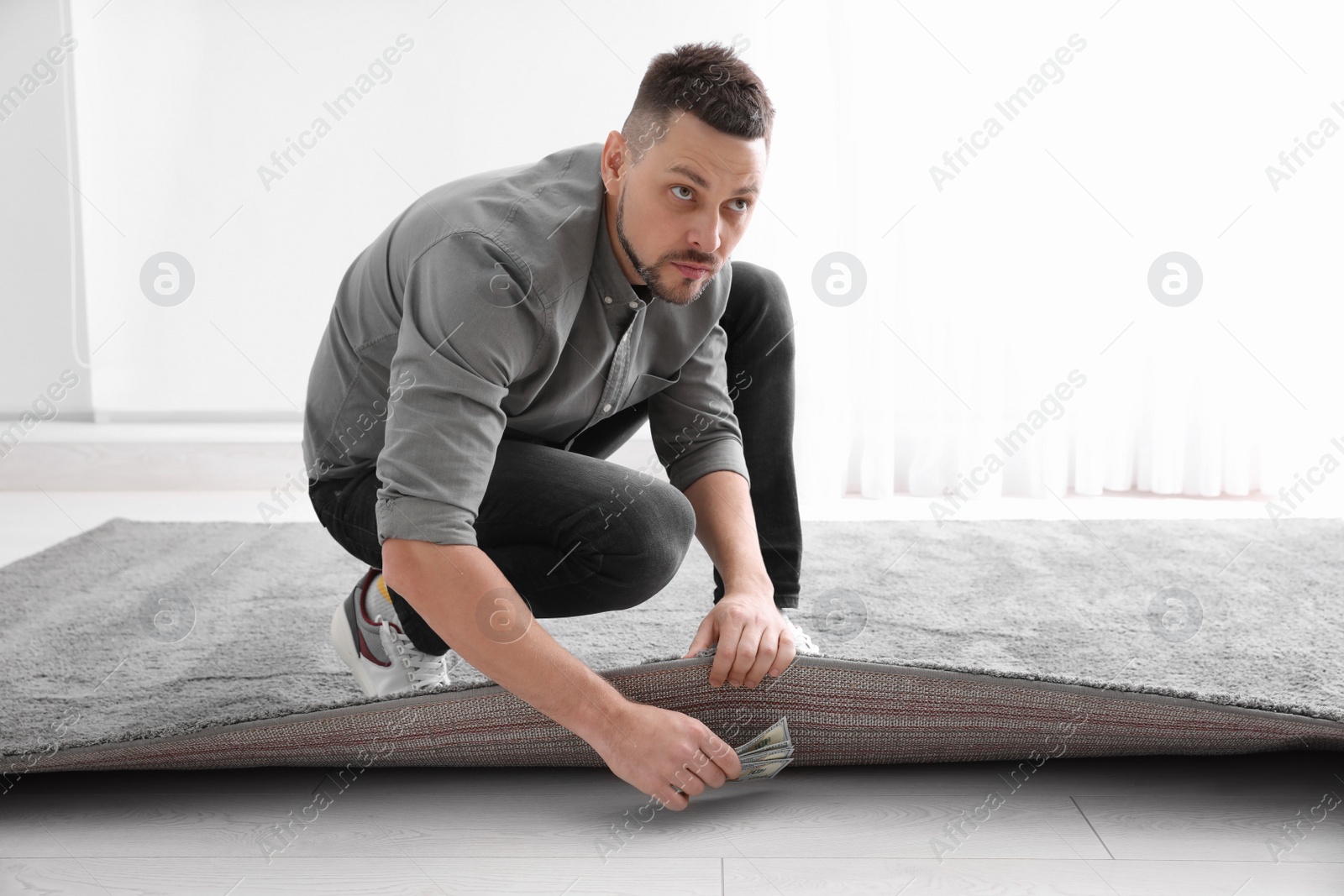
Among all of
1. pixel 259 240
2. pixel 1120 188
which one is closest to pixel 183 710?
pixel 259 240

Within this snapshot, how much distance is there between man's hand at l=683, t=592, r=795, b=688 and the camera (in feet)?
3.24

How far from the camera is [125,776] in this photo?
1092mm

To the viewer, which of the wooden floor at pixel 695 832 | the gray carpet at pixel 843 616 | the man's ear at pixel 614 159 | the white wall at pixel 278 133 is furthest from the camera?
the white wall at pixel 278 133

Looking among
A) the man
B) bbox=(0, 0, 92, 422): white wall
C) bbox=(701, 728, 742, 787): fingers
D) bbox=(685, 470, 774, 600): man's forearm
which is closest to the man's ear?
the man

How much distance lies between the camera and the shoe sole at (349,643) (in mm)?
1225

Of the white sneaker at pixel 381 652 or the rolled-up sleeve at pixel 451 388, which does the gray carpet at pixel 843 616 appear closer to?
the white sneaker at pixel 381 652

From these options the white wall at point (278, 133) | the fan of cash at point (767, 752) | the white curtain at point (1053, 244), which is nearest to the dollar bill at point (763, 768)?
the fan of cash at point (767, 752)

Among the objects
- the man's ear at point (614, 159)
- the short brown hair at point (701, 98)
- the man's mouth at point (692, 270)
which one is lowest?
the man's mouth at point (692, 270)

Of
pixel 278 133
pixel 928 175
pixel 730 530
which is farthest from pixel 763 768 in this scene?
pixel 278 133

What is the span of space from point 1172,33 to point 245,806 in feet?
8.57

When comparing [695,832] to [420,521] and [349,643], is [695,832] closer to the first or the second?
[420,521]

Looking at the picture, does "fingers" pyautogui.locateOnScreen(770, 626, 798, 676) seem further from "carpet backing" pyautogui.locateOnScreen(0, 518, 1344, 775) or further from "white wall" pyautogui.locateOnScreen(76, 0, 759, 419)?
"white wall" pyautogui.locateOnScreen(76, 0, 759, 419)

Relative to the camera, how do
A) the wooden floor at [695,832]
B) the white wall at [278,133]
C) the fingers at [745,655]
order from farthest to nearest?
the white wall at [278,133] → the fingers at [745,655] → the wooden floor at [695,832]

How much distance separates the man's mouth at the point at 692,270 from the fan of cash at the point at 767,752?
0.42m
